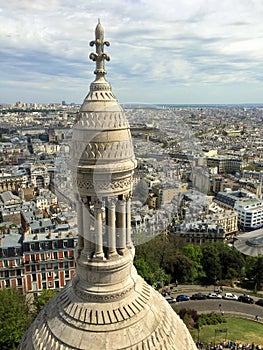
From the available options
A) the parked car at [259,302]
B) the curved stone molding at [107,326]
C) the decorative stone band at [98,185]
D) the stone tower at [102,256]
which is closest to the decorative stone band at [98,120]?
the stone tower at [102,256]

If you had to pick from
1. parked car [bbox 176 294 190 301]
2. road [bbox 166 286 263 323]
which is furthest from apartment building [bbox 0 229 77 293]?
road [bbox 166 286 263 323]

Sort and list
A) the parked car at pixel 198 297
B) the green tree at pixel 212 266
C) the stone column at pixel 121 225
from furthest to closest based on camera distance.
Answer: the green tree at pixel 212 266 < the parked car at pixel 198 297 < the stone column at pixel 121 225

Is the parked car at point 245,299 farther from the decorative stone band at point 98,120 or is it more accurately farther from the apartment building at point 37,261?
the decorative stone band at point 98,120

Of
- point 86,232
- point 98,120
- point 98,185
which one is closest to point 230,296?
point 86,232

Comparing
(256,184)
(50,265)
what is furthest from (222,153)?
Answer: (50,265)

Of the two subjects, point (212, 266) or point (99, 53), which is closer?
point (99, 53)

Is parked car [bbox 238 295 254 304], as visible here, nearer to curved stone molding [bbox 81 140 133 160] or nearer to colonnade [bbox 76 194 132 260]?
colonnade [bbox 76 194 132 260]

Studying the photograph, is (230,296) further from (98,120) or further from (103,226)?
(98,120)
